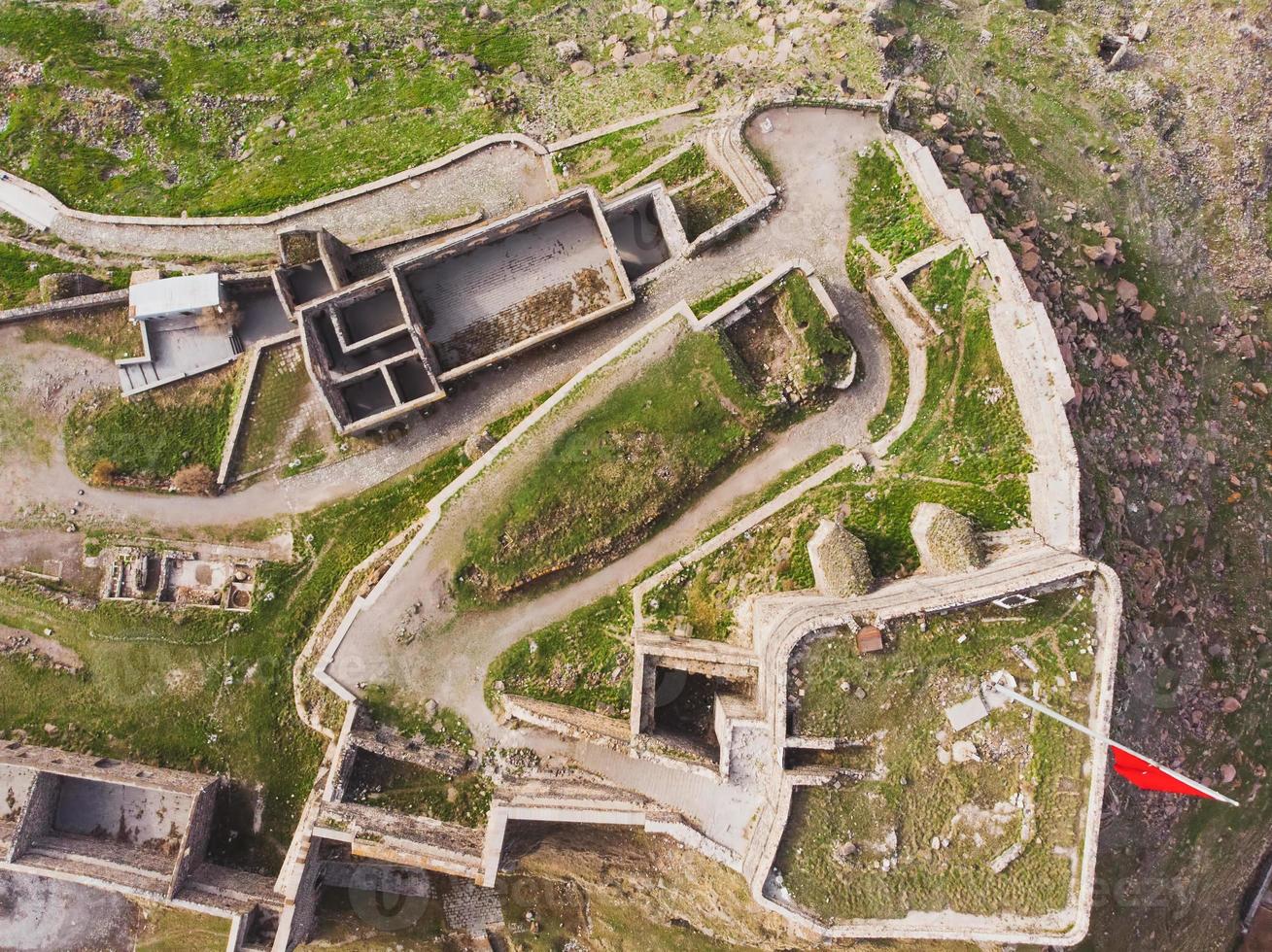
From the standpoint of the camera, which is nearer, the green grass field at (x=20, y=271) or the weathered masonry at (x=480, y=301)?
the weathered masonry at (x=480, y=301)

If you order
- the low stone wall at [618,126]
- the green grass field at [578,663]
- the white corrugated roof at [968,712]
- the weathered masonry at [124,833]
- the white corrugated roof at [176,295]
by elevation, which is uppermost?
the low stone wall at [618,126]

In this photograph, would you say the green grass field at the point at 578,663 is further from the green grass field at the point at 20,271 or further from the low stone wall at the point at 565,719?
the green grass field at the point at 20,271

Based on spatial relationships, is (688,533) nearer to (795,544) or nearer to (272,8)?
(795,544)

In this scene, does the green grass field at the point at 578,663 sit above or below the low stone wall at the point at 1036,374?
below

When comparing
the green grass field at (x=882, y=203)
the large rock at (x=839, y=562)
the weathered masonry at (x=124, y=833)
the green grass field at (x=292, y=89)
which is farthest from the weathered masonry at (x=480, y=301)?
the weathered masonry at (x=124, y=833)

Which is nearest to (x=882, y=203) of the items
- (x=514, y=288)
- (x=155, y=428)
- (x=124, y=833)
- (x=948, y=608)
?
(x=514, y=288)

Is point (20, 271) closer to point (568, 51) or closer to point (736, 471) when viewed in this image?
point (568, 51)

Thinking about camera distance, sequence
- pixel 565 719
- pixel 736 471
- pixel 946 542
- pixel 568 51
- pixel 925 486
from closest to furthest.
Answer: pixel 946 542 → pixel 565 719 → pixel 925 486 → pixel 736 471 → pixel 568 51
